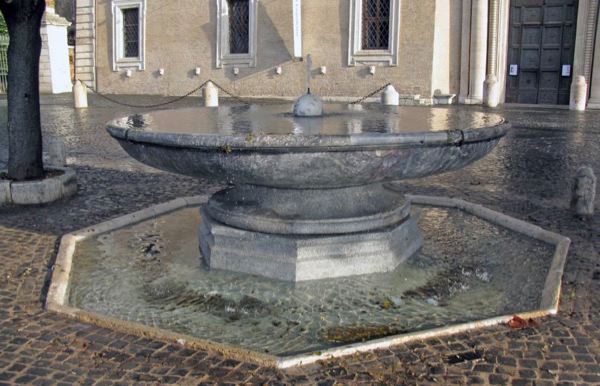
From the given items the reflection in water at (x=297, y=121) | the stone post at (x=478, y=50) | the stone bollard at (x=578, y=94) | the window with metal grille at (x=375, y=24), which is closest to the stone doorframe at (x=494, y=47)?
the stone post at (x=478, y=50)

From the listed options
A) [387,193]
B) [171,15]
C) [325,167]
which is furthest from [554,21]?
[325,167]

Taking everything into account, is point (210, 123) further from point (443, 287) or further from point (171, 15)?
point (171, 15)

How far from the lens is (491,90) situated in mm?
16469

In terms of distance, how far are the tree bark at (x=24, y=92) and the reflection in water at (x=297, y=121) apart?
1.78m

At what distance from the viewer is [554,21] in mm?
17469

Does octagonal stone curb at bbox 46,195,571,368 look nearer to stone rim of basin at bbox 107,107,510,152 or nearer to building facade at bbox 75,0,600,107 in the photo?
stone rim of basin at bbox 107,107,510,152

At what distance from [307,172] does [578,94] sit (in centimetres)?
1470

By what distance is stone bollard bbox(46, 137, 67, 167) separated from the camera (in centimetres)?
780

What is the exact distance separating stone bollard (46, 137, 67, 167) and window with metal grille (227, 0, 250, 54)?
13105mm

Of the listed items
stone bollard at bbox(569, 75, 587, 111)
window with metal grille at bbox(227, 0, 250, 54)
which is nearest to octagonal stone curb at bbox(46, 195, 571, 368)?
stone bollard at bbox(569, 75, 587, 111)

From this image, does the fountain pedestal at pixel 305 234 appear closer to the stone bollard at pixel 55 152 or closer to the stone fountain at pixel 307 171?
the stone fountain at pixel 307 171

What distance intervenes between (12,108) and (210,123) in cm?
291

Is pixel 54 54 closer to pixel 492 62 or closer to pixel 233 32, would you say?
pixel 233 32

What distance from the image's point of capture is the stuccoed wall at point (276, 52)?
57.4 ft
